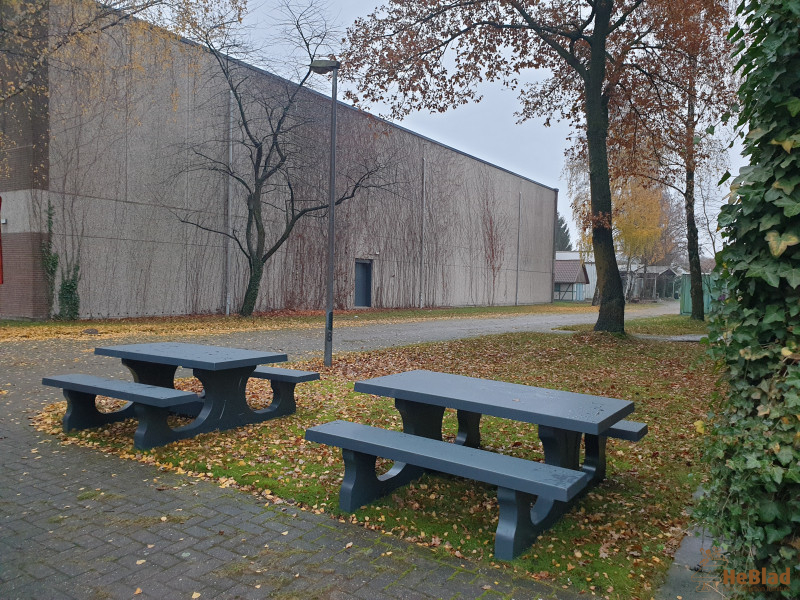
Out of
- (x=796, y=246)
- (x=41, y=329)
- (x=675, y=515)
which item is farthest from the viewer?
(x=41, y=329)

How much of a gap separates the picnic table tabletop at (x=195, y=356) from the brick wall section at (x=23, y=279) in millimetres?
13283

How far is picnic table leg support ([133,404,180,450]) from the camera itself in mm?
5027

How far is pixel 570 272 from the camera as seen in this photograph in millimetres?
61594

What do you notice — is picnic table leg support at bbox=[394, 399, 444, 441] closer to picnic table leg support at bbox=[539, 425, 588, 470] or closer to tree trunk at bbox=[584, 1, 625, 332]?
picnic table leg support at bbox=[539, 425, 588, 470]

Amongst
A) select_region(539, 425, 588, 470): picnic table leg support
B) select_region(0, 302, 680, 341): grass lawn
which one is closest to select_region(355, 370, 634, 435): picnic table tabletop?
select_region(539, 425, 588, 470): picnic table leg support

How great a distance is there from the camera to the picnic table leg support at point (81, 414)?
555cm

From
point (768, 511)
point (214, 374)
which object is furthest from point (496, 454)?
point (214, 374)

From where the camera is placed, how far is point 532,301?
47.3 metres

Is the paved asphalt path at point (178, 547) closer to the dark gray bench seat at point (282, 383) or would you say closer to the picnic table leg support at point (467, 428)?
the picnic table leg support at point (467, 428)

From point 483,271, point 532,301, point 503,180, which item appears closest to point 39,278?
point 483,271

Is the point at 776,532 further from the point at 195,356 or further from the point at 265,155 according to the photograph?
the point at 265,155

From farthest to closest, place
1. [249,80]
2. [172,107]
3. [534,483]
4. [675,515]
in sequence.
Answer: [249,80]
[172,107]
[675,515]
[534,483]

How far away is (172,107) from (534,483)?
20264 millimetres

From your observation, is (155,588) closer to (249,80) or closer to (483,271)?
(249,80)
